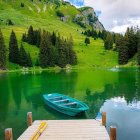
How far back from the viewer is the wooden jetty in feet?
70.7

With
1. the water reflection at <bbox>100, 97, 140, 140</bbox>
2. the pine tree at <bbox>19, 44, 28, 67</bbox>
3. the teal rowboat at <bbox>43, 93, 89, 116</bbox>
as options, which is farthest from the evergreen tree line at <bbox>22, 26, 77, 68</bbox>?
the teal rowboat at <bbox>43, 93, 89, 116</bbox>

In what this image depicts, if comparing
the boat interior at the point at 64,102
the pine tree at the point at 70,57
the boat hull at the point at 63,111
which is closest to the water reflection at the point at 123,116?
the boat hull at the point at 63,111

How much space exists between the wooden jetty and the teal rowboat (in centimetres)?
721

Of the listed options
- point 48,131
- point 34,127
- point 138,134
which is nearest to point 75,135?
point 48,131

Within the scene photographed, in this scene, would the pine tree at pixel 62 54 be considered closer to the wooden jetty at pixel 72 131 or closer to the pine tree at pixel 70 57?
the pine tree at pixel 70 57

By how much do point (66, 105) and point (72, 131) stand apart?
1435 cm

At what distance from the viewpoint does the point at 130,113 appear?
119ft

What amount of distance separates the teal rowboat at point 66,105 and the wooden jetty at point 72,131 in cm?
721

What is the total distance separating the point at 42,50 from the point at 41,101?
293 feet

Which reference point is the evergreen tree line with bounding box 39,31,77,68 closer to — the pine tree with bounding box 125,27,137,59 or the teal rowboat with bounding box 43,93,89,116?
the pine tree with bounding box 125,27,137,59

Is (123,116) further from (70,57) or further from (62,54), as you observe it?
(70,57)

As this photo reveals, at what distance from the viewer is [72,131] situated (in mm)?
23516

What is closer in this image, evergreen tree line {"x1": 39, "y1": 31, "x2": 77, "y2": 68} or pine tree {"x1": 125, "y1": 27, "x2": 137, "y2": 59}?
evergreen tree line {"x1": 39, "y1": 31, "x2": 77, "y2": 68}

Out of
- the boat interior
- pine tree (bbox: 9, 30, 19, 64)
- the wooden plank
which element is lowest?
the boat interior
